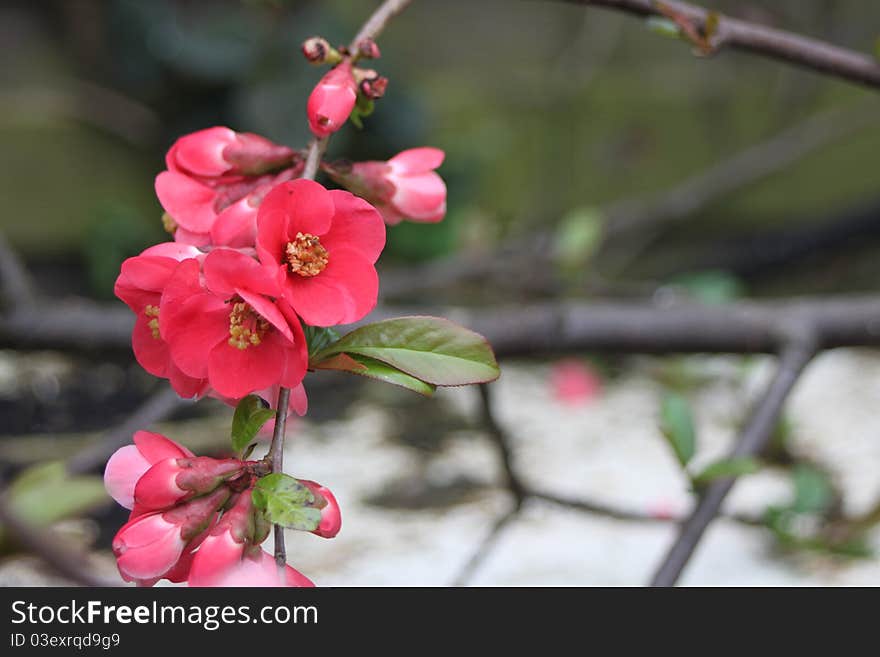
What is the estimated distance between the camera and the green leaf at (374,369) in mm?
232

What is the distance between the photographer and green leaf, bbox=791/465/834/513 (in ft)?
2.27

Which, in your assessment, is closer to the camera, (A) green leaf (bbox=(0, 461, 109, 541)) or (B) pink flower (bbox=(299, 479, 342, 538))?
(B) pink flower (bbox=(299, 479, 342, 538))

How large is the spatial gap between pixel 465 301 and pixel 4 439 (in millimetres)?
632

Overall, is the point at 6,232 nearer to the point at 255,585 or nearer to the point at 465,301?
the point at 465,301

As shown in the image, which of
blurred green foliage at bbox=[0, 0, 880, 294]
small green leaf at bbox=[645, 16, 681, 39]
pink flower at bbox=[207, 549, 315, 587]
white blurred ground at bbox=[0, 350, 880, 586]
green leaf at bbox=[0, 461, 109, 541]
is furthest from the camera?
blurred green foliage at bbox=[0, 0, 880, 294]

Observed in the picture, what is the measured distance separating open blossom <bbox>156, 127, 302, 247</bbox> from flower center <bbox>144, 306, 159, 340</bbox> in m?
0.02

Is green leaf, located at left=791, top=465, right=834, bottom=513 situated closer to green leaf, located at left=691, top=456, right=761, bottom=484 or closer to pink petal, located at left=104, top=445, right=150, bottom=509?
green leaf, located at left=691, top=456, right=761, bottom=484

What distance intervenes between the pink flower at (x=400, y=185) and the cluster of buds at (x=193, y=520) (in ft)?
0.27

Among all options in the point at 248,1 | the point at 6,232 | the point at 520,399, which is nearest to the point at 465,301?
the point at 520,399

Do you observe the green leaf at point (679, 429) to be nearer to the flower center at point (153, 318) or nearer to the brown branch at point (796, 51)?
the brown branch at point (796, 51)

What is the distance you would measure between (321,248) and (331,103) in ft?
0.13

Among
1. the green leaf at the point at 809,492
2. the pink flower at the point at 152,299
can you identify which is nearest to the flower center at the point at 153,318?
the pink flower at the point at 152,299

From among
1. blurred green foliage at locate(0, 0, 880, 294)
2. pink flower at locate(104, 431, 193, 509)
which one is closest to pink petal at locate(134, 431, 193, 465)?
pink flower at locate(104, 431, 193, 509)

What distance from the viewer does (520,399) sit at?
1098mm
